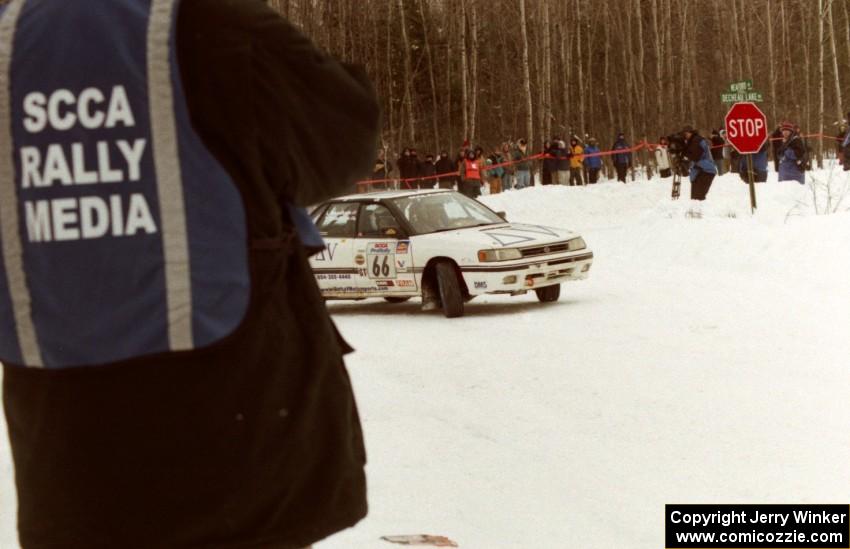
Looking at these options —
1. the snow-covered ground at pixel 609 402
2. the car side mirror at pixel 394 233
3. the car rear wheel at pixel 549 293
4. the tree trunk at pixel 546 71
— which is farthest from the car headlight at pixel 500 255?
the tree trunk at pixel 546 71

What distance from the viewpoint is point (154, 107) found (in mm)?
2139

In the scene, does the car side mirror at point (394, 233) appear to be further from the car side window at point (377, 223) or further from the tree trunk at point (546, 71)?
the tree trunk at point (546, 71)

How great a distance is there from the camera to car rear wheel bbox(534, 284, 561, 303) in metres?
13.2

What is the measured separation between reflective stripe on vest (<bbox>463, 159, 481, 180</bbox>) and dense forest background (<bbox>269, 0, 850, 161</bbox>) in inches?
301

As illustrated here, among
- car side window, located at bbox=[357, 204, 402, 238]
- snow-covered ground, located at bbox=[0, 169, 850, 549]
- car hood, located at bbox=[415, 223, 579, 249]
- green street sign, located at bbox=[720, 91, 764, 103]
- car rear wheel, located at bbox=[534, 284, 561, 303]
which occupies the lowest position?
snow-covered ground, located at bbox=[0, 169, 850, 549]

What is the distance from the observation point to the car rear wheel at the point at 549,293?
13219 mm

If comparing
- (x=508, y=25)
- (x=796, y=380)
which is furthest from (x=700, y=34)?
(x=796, y=380)

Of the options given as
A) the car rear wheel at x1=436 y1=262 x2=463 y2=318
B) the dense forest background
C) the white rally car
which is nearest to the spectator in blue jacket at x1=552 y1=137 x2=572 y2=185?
the dense forest background

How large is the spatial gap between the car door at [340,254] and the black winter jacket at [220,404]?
37.0 feet

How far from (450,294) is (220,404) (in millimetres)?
10502

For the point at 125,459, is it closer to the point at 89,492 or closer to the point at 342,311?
the point at 89,492

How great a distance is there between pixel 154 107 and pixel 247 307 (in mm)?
356

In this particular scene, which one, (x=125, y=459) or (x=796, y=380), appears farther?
(x=796, y=380)

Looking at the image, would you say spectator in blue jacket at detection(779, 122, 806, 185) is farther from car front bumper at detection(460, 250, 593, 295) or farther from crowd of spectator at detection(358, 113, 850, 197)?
car front bumper at detection(460, 250, 593, 295)
